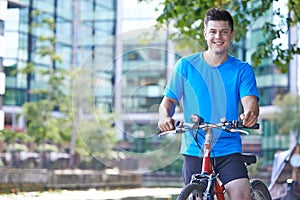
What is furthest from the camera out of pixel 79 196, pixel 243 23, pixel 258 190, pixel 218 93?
pixel 79 196

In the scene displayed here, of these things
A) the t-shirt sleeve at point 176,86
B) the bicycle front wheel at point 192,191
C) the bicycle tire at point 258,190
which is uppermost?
the t-shirt sleeve at point 176,86

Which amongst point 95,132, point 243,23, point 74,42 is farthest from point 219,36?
point 74,42

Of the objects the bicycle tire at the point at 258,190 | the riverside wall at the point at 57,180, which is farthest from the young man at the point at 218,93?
the riverside wall at the point at 57,180

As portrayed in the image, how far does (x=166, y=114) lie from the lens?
2873 mm

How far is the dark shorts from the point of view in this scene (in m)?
2.96

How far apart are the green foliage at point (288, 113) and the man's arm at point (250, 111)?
2199 cm

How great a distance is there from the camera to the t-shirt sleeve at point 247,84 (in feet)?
9.60

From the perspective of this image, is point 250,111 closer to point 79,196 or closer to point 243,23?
point 243,23

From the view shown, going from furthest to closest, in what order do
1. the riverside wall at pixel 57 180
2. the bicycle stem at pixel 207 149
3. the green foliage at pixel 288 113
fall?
the green foliage at pixel 288 113, the riverside wall at pixel 57 180, the bicycle stem at pixel 207 149

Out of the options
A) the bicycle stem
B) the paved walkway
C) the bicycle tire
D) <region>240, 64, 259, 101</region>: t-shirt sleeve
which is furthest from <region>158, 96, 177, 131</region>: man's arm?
the paved walkway

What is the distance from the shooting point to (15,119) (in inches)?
1003

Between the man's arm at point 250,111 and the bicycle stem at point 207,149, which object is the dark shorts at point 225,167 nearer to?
the bicycle stem at point 207,149

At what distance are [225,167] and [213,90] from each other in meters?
0.31

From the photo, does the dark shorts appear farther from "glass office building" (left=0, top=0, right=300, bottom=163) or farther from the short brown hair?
"glass office building" (left=0, top=0, right=300, bottom=163)
